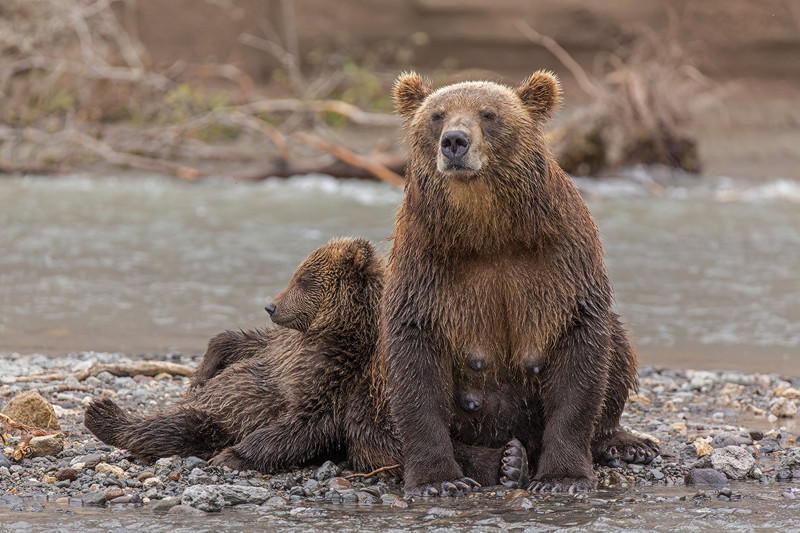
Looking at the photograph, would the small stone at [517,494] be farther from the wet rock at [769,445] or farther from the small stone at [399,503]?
the wet rock at [769,445]

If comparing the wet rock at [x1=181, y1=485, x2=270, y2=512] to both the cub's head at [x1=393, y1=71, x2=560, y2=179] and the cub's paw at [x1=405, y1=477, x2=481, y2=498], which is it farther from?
the cub's head at [x1=393, y1=71, x2=560, y2=179]

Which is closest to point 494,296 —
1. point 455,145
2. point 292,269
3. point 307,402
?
point 455,145

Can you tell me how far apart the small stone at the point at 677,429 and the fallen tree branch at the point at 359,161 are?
9.54 m

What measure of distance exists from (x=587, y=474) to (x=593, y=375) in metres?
0.46

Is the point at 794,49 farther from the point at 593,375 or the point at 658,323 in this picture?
the point at 593,375

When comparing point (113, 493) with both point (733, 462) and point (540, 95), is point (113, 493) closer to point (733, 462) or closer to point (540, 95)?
point (540, 95)

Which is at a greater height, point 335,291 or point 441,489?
point 335,291

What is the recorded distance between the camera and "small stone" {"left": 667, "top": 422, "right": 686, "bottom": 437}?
6137 mm

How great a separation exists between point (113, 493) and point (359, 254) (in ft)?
5.95

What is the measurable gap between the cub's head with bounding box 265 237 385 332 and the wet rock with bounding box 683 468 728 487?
69.9 inches

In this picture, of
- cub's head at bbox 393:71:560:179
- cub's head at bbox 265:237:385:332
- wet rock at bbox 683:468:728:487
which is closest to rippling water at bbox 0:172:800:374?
cub's head at bbox 265:237:385:332

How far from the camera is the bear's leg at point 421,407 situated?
5051 mm

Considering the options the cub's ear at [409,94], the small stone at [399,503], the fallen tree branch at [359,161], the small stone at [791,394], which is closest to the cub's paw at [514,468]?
the small stone at [399,503]

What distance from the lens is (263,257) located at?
40.8ft
